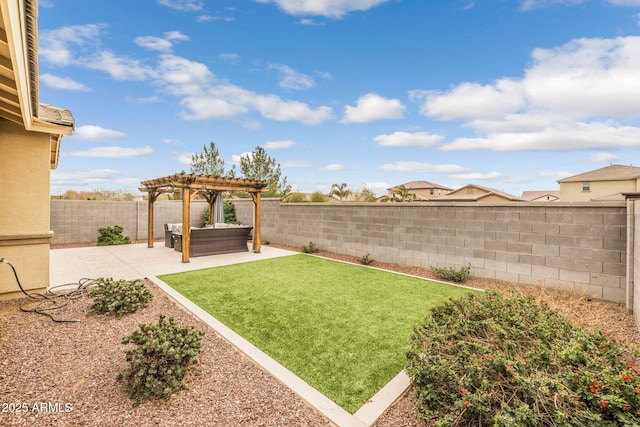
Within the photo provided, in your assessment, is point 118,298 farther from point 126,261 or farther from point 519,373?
point 519,373

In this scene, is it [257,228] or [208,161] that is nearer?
[257,228]

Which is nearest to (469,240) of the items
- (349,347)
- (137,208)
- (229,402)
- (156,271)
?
(349,347)

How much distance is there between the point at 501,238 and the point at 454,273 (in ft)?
4.37

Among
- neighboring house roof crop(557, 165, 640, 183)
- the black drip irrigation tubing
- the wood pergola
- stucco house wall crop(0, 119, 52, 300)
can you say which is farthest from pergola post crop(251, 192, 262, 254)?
neighboring house roof crop(557, 165, 640, 183)

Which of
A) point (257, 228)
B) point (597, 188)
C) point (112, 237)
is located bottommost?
point (112, 237)

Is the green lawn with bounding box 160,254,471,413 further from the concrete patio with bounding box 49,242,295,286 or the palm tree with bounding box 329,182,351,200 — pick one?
the palm tree with bounding box 329,182,351,200

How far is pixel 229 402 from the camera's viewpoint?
237 cm

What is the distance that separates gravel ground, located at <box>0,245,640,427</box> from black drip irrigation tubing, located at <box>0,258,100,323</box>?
378 millimetres

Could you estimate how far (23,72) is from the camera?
2729 millimetres

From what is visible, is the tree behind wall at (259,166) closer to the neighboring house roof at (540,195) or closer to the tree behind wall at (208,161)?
the tree behind wall at (208,161)

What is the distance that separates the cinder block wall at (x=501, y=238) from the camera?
5055 millimetres

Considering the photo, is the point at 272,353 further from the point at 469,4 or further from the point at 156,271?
the point at 469,4

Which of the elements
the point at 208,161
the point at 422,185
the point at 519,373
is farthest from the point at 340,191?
the point at 422,185

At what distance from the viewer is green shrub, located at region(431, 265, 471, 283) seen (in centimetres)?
655
